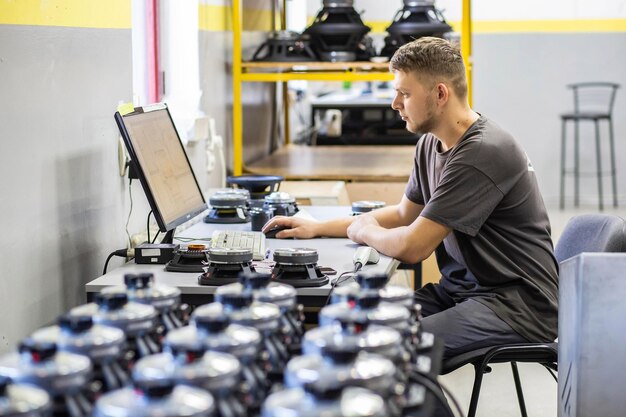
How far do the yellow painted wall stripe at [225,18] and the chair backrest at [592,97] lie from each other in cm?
334

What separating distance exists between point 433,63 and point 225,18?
217 cm

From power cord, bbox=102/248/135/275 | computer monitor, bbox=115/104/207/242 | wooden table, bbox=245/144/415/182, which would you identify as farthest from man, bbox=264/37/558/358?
wooden table, bbox=245/144/415/182

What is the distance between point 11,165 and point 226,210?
1.17 meters

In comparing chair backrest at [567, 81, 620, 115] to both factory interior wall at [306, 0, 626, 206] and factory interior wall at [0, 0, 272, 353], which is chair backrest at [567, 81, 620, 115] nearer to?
factory interior wall at [306, 0, 626, 206]

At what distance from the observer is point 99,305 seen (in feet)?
5.51

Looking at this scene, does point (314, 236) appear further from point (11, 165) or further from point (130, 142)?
point (11, 165)

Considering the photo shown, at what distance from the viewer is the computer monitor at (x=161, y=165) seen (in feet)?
8.98

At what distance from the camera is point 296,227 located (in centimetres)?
321

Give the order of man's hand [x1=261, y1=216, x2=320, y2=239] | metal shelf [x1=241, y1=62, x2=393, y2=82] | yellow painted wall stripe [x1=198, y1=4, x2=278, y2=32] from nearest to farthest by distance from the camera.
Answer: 1. man's hand [x1=261, y1=216, x2=320, y2=239]
2. yellow painted wall stripe [x1=198, y1=4, x2=278, y2=32]
3. metal shelf [x1=241, y1=62, x2=393, y2=82]

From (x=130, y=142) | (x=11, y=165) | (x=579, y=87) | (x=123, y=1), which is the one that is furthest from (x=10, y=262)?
(x=579, y=87)

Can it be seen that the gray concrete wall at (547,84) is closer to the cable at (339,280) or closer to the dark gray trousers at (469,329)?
the dark gray trousers at (469,329)

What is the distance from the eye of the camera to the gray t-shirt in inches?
110

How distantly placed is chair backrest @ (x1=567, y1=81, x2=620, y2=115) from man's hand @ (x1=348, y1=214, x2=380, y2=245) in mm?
5685

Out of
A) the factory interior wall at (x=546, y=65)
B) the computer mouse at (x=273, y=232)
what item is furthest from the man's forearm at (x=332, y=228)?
the factory interior wall at (x=546, y=65)
